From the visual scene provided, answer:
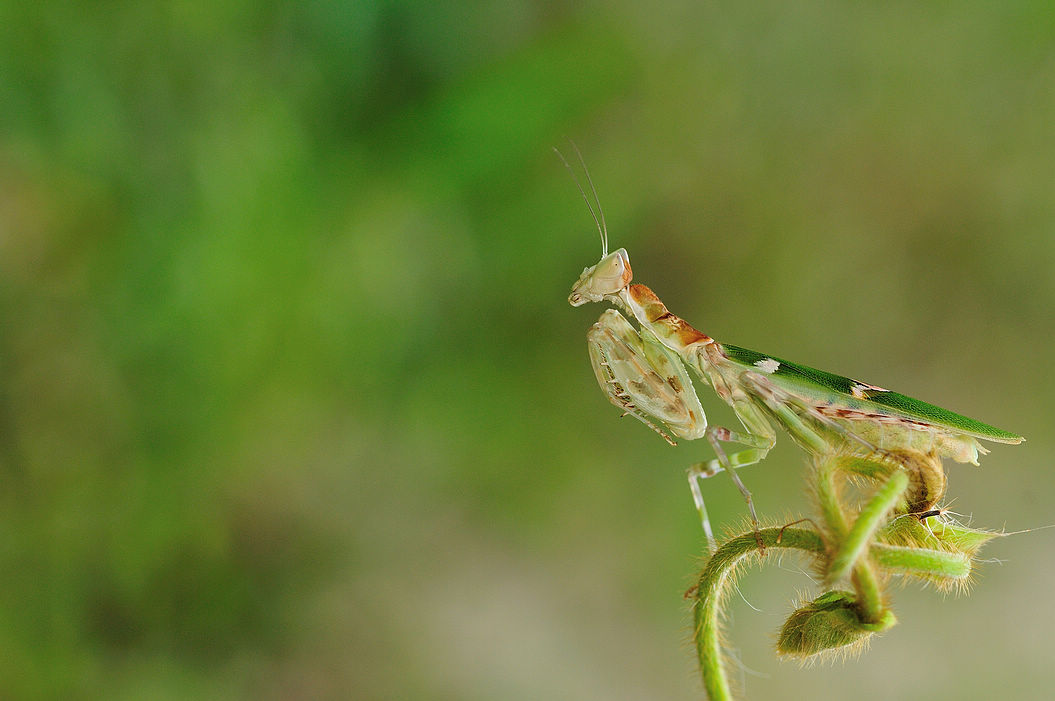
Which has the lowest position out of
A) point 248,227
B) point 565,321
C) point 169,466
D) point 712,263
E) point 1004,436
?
point 1004,436

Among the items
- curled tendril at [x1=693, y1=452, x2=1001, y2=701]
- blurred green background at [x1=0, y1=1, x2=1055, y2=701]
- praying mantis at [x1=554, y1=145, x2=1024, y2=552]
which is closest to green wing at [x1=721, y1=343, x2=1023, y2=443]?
praying mantis at [x1=554, y1=145, x2=1024, y2=552]

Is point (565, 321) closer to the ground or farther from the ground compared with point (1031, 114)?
closer to the ground

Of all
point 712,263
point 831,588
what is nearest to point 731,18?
point 712,263

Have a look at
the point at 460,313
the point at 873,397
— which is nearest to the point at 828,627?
Result: the point at 873,397

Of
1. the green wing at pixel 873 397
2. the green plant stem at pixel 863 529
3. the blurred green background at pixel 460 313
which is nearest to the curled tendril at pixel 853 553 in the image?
the green plant stem at pixel 863 529

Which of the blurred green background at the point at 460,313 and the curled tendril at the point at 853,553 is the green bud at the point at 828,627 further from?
the blurred green background at the point at 460,313

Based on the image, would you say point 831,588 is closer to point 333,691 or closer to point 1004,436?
point 1004,436

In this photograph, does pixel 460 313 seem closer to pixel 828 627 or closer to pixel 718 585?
pixel 718 585
